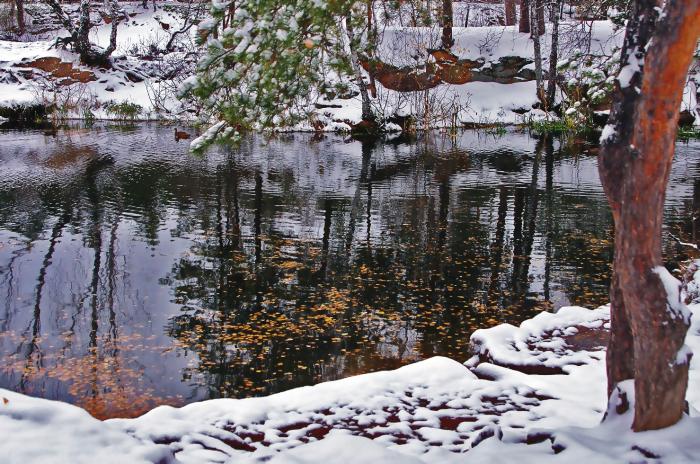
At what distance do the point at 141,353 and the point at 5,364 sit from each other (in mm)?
1347

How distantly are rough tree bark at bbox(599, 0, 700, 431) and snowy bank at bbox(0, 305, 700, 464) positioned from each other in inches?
15.1

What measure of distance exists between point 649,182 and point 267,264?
727cm

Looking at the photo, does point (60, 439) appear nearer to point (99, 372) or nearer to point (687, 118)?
point (99, 372)

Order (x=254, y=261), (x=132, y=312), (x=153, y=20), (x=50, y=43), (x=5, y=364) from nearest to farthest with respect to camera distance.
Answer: (x=5, y=364) → (x=132, y=312) → (x=254, y=261) → (x=50, y=43) → (x=153, y=20)

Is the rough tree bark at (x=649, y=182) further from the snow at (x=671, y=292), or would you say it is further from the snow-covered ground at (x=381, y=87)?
the snow-covered ground at (x=381, y=87)

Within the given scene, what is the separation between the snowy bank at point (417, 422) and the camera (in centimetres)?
397

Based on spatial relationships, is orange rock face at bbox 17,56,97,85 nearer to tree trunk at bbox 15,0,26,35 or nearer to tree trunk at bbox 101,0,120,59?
tree trunk at bbox 101,0,120,59

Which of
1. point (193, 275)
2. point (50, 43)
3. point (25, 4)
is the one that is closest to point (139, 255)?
point (193, 275)

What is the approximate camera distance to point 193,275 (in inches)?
387

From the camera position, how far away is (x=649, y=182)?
3756 millimetres

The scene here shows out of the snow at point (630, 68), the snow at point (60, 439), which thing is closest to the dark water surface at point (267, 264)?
the snow at point (60, 439)

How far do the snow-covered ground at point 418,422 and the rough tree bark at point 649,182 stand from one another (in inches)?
15.0

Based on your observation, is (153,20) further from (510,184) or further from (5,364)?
(5,364)

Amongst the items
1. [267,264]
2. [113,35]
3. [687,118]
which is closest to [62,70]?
[113,35]
